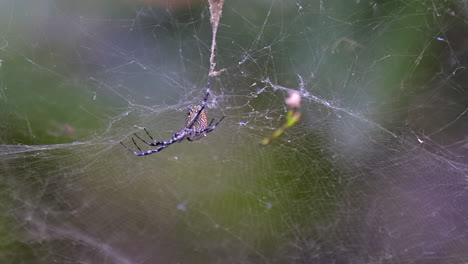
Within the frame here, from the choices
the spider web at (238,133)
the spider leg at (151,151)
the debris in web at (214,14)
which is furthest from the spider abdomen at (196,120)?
the debris in web at (214,14)

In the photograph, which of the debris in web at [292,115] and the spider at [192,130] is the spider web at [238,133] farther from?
the debris in web at [292,115]

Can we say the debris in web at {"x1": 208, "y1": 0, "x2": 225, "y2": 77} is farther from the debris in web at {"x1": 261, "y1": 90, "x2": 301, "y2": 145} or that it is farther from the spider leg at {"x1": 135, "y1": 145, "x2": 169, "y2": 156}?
the spider leg at {"x1": 135, "y1": 145, "x2": 169, "y2": 156}

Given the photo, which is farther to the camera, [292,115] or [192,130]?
[192,130]

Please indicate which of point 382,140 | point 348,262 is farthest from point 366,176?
point 348,262

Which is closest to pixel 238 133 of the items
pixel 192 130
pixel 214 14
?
pixel 192 130

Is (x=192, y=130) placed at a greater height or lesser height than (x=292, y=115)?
greater

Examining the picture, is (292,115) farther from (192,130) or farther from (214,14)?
(214,14)
